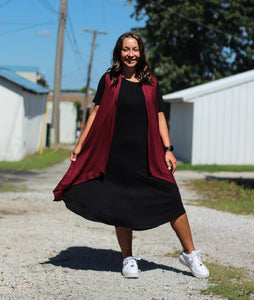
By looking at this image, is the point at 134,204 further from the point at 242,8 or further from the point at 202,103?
the point at 242,8

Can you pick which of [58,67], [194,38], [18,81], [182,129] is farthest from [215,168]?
[194,38]

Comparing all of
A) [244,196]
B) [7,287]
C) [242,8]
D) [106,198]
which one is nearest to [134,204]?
[106,198]

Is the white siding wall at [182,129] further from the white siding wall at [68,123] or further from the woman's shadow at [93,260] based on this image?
the white siding wall at [68,123]

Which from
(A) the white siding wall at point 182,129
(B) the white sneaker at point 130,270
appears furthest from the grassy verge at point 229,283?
(A) the white siding wall at point 182,129

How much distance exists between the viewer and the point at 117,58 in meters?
4.51

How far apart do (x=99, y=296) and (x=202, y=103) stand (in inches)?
644

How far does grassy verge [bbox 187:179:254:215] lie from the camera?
952 centimetres

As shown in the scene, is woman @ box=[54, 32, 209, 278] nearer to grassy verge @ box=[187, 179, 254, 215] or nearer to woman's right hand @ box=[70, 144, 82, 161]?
woman's right hand @ box=[70, 144, 82, 161]

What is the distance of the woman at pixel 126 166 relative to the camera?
4.36m

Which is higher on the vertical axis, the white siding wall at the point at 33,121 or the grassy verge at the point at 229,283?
the white siding wall at the point at 33,121

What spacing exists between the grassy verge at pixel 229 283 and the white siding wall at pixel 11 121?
14966mm

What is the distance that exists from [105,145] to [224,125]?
16.1 meters

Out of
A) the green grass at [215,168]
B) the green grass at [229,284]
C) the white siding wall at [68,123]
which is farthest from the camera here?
the white siding wall at [68,123]

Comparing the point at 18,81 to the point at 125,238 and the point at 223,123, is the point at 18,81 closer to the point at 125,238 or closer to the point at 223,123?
the point at 223,123
